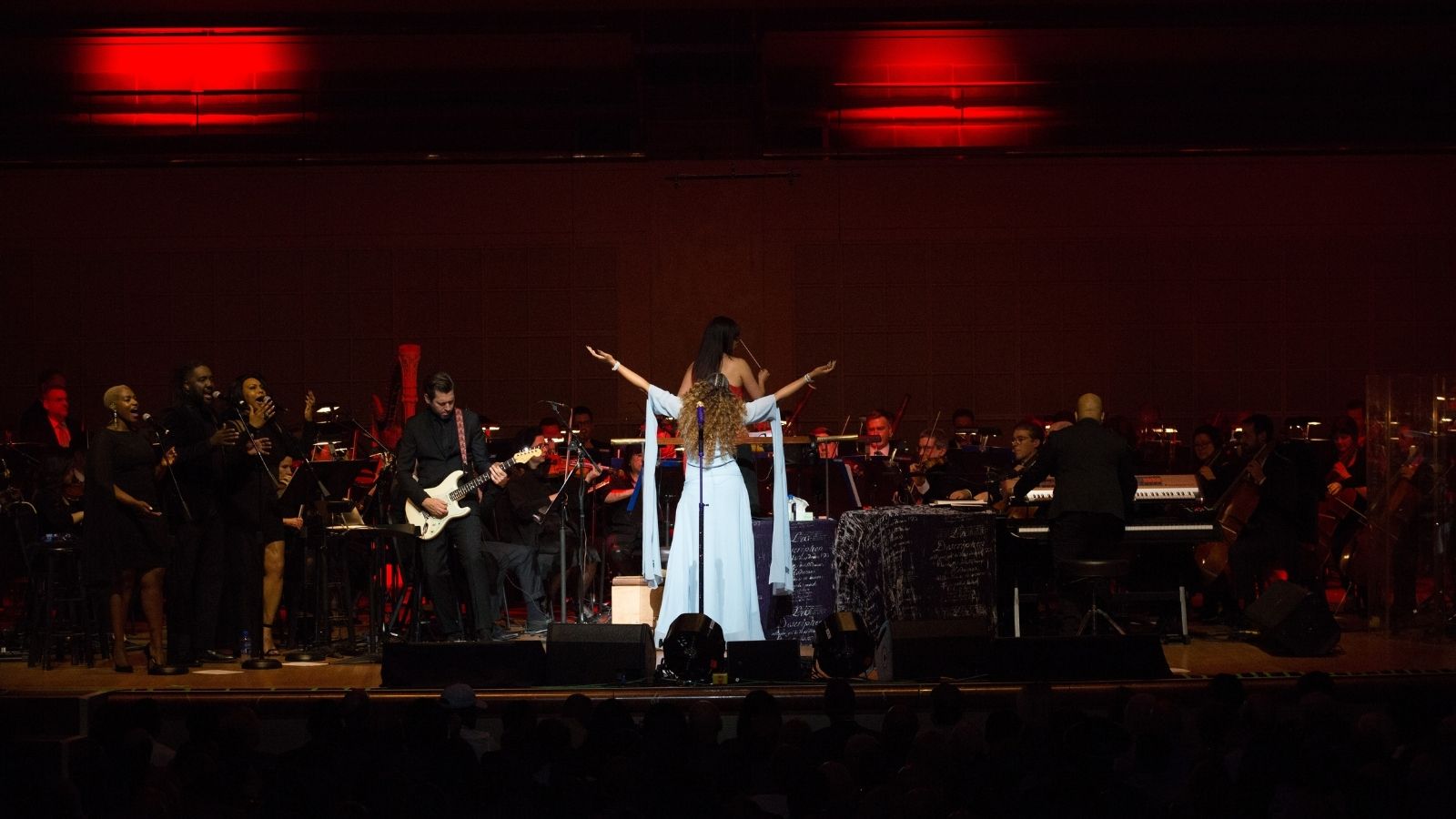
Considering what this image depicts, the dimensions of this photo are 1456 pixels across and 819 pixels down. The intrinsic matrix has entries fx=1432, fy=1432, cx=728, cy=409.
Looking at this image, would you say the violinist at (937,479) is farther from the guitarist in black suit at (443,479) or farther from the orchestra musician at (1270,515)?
the guitarist in black suit at (443,479)

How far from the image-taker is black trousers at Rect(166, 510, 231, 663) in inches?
330

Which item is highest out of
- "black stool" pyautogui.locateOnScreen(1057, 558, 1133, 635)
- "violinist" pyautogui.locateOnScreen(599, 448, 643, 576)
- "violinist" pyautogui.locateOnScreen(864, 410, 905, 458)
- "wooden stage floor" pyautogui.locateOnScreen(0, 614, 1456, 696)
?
"violinist" pyautogui.locateOnScreen(864, 410, 905, 458)

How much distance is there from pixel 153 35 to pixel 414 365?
5.90 metres

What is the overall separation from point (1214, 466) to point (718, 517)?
4.62 m

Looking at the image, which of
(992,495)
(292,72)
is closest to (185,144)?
(292,72)

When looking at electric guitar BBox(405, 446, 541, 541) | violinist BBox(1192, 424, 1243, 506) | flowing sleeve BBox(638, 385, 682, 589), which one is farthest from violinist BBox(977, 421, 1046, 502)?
electric guitar BBox(405, 446, 541, 541)

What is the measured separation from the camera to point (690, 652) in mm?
7094

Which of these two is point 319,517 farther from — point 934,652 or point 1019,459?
point 1019,459

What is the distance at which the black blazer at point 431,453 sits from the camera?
8.62m

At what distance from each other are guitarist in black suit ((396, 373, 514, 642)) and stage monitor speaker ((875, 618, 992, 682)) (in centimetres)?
279

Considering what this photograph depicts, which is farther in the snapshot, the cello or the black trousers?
the cello

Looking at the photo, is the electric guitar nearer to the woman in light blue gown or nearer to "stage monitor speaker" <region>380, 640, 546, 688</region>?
the woman in light blue gown

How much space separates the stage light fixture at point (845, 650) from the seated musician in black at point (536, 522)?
2.98 m

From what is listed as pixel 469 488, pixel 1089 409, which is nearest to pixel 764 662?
pixel 469 488
